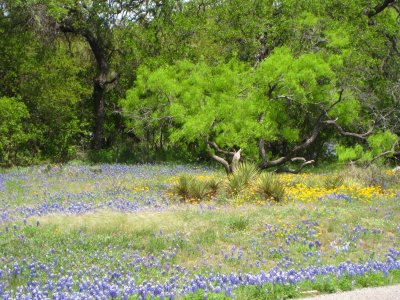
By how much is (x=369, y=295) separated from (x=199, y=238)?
11.5ft

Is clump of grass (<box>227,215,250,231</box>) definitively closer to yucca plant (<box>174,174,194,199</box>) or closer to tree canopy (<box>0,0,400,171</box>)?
yucca plant (<box>174,174,194,199</box>)

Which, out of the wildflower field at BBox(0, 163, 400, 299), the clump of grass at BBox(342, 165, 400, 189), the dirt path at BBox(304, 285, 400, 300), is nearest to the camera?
the dirt path at BBox(304, 285, 400, 300)

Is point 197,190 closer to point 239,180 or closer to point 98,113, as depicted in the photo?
point 239,180

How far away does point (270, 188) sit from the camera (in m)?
13.2

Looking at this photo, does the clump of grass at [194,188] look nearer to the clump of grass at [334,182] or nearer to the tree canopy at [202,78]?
the clump of grass at [334,182]

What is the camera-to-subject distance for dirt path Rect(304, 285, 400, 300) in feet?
21.3

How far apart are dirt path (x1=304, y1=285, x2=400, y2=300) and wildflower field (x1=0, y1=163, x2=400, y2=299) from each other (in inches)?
8.1

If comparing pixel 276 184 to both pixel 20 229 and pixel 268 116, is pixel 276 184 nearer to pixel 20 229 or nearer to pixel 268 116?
pixel 20 229

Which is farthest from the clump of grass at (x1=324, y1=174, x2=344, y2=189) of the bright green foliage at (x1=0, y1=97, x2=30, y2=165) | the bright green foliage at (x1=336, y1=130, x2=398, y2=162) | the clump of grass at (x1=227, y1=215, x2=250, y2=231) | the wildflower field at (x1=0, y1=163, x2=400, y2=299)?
the bright green foliage at (x1=0, y1=97, x2=30, y2=165)

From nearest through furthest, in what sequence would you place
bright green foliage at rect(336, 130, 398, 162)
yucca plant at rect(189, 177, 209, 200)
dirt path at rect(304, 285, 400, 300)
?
dirt path at rect(304, 285, 400, 300), yucca plant at rect(189, 177, 209, 200), bright green foliage at rect(336, 130, 398, 162)

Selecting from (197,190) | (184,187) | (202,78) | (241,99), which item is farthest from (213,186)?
(202,78)

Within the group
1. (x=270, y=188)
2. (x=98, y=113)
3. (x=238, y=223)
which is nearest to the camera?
(x=238, y=223)

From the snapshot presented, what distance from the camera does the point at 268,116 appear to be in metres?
20.6

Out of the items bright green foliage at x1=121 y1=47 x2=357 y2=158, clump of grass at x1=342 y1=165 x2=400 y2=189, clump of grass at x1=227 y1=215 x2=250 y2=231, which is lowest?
clump of grass at x1=342 y1=165 x2=400 y2=189
